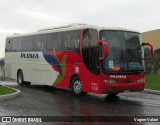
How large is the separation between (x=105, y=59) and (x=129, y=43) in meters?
1.50

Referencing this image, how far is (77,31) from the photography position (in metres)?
16.5

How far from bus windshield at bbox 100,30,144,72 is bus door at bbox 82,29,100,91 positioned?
1.49ft

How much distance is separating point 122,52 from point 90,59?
4.69 ft

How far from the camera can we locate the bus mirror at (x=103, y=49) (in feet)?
45.2

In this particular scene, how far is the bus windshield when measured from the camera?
47.9 feet

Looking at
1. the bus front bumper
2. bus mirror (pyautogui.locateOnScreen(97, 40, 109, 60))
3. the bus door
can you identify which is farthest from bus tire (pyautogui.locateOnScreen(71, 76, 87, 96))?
bus mirror (pyautogui.locateOnScreen(97, 40, 109, 60))

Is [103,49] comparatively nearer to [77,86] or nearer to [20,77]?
[77,86]

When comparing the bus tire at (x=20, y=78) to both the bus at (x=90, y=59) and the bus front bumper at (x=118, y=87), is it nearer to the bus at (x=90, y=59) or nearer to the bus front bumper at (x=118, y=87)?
the bus at (x=90, y=59)

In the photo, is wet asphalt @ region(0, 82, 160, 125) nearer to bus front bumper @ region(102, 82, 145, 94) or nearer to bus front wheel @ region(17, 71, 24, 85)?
bus front bumper @ region(102, 82, 145, 94)

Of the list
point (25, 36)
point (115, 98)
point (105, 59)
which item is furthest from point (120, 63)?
point (25, 36)

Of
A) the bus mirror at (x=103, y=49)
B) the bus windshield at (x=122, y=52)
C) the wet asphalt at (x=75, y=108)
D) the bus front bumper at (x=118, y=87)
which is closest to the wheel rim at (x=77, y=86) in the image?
the wet asphalt at (x=75, y=108)

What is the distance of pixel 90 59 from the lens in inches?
603

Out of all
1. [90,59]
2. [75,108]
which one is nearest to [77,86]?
[90,59]

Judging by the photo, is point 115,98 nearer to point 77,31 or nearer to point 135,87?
point 135,87
